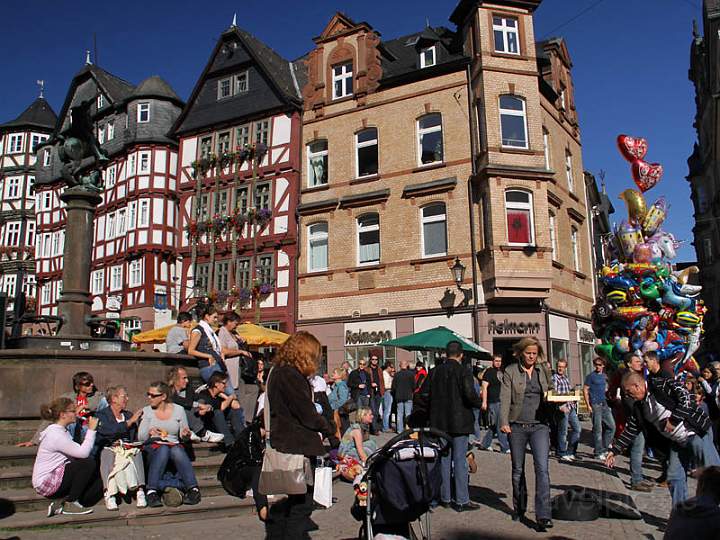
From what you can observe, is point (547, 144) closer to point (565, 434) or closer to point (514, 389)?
point (565, 434)

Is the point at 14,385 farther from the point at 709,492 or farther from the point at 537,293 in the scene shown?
the point at 537,293

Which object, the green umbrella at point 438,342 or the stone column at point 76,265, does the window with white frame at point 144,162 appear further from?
the green umbrella at point 438,342

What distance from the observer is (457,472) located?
7.41 meters

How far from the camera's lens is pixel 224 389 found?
8977mm

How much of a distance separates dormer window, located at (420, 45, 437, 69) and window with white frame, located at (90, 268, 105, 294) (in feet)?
65.1

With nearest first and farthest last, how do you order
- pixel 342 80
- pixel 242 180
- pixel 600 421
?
pixel 600 421
pixel 342 80
pixel 242 180

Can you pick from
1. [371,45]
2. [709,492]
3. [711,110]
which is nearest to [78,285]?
[709,492]

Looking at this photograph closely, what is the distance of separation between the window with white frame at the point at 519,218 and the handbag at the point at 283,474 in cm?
1778

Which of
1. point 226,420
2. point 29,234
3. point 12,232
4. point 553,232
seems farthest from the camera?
point 29,234

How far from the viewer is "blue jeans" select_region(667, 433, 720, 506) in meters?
5.77

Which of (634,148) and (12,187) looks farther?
(12,187)

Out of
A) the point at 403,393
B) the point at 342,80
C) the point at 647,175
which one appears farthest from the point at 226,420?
the point at 342,80

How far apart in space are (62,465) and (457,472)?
4.40 meters

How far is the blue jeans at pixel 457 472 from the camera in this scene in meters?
7.39
